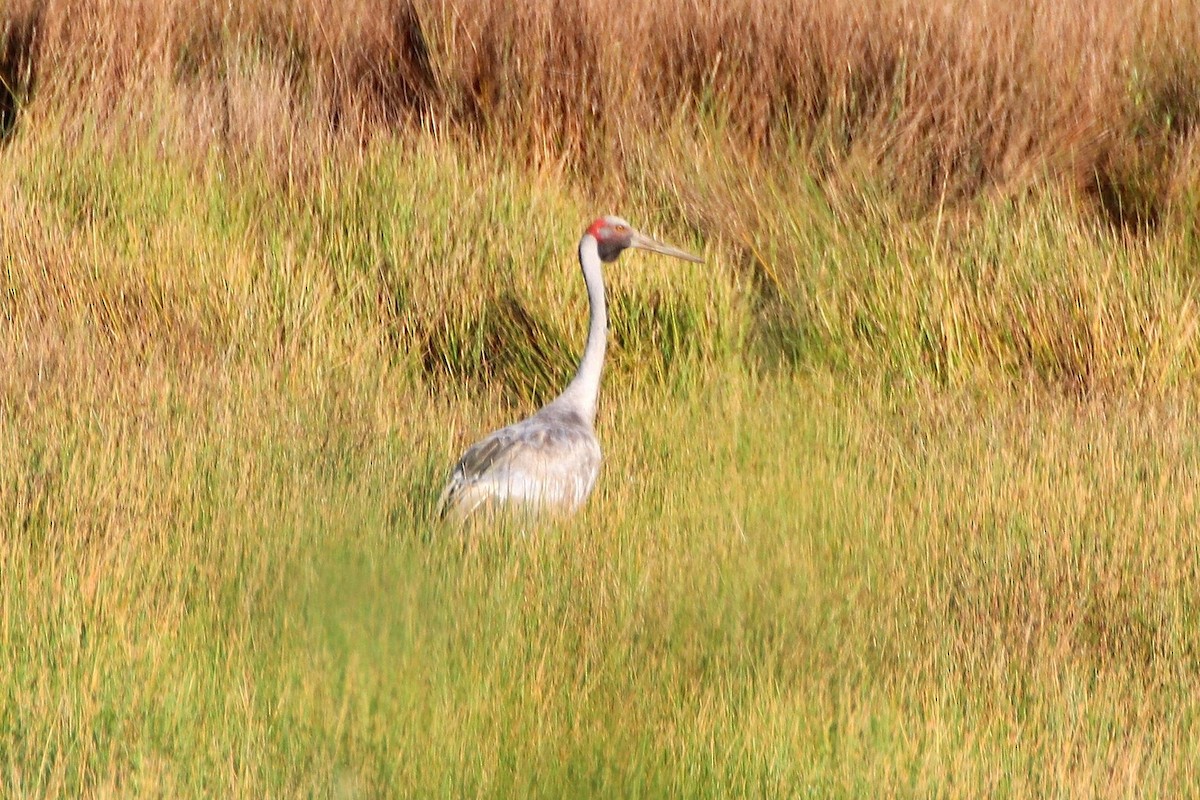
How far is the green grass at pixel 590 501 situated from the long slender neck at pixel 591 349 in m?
0.27

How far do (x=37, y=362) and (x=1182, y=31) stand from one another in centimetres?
561

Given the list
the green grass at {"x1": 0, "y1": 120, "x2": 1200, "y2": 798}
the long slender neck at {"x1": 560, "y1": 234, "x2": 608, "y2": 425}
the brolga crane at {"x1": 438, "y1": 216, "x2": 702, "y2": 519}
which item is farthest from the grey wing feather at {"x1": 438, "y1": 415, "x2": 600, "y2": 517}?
the long slender neck at {"x1": 560, "y1": 234, "x2": 608, "y2": 425}

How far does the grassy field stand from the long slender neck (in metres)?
0.24

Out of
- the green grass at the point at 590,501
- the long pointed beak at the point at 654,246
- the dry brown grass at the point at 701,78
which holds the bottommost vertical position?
the green grass at the point at 590,501

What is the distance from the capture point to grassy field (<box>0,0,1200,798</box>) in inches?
138

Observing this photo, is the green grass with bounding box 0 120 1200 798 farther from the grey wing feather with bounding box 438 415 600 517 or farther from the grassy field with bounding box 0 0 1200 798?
the grey wing feather with bounding box 438 415 600 517

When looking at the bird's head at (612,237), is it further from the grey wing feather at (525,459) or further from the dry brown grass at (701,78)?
the dry brown grass at (701,78)

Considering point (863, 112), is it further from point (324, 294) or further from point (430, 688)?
point (430, 688)

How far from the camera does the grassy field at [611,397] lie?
3.51m

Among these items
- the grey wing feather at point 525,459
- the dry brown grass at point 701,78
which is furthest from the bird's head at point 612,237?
the dry brown grass at point 701,78

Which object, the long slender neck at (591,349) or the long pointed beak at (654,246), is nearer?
the long slender neck at (591,349)

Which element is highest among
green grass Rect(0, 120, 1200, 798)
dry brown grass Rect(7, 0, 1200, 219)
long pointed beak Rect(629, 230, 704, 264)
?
dry brown grass Rect(7, 0, 1200, 219)

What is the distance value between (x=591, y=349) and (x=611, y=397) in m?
0.75

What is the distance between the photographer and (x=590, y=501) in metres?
5.04
